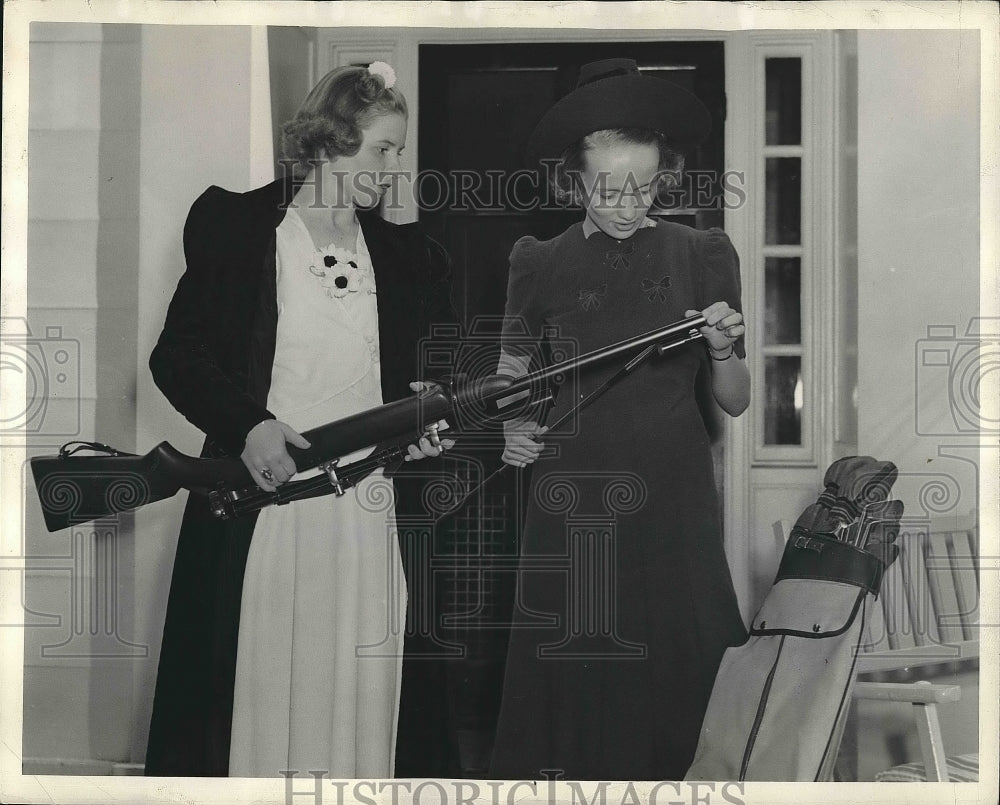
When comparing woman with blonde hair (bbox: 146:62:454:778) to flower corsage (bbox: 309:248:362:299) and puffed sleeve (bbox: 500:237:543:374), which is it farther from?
puffed sleeve (bbox: 500:237:543:374)

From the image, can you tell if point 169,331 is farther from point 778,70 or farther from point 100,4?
point 778,70

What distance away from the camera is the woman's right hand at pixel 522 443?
90.2 inches

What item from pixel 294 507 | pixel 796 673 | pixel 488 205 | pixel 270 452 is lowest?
pixel 796 673

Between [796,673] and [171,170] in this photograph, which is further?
[171,170]

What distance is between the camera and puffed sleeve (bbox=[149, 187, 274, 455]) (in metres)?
2.26

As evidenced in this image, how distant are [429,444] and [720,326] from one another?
71 cm

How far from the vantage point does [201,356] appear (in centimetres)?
228

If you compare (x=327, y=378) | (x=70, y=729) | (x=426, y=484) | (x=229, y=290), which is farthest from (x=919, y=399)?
(x=70, y=729)

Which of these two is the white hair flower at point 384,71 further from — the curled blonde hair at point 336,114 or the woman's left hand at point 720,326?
the woman's left hand at point 720,326

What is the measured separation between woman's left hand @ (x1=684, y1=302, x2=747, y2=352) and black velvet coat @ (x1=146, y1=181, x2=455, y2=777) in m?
0.58

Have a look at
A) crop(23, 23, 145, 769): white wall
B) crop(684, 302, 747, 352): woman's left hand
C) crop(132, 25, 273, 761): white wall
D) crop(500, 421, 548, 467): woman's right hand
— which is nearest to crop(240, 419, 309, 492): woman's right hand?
crop(132, 25, 273, 761): white wall

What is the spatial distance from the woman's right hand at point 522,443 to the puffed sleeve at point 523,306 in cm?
13

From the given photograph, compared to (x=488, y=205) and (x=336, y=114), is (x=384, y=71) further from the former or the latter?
(x=488, y=205)

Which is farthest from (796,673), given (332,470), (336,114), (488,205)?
(336,114)
